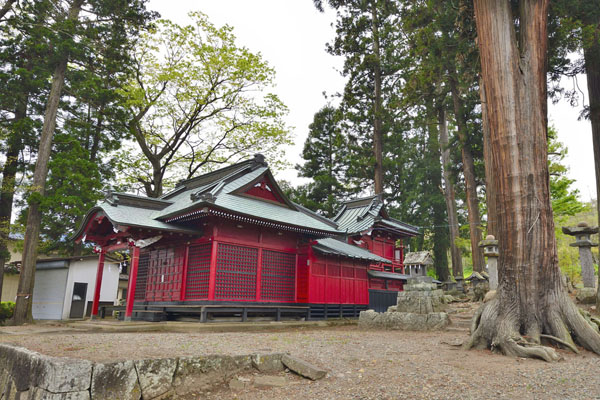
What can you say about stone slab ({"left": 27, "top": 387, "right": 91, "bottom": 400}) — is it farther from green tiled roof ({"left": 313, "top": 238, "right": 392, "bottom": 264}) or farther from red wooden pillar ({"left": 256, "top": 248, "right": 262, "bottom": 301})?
green tiled roof ({"left": 313, "top": 238, "right": 392, "bottom": 264})

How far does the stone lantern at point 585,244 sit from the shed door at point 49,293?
74.3 ft

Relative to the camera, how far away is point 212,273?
1275 centimetres

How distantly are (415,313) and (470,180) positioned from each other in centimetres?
1101

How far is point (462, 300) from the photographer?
1886 centimetres

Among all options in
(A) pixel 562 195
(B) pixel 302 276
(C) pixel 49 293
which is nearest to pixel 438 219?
(A) pixel 562 195

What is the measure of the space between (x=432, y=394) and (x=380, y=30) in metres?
26.6

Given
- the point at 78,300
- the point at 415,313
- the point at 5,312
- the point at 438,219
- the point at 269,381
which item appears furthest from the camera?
the point at 438,219

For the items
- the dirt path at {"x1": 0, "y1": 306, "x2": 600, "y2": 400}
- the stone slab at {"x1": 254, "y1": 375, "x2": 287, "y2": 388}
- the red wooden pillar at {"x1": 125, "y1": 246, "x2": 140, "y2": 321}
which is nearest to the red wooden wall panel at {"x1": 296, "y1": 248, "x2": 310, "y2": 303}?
the red wooden pillar at {"x1": 125, "y1": 246, "x2": 140, "y2": 321}

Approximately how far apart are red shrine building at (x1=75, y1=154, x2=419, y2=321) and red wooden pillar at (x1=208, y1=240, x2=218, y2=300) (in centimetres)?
3

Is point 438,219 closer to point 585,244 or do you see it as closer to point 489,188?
point 489,188

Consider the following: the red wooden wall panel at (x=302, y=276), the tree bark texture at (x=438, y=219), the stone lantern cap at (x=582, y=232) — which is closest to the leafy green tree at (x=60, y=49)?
the red wooden wall panel at (x=302, y=276)

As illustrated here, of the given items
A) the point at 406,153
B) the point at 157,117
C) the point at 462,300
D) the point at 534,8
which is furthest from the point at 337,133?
the point at 534,8

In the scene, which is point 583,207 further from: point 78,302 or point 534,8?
point 78,302

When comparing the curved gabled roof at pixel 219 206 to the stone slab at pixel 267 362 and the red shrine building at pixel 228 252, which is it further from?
the stone slab at pixel 267 362
